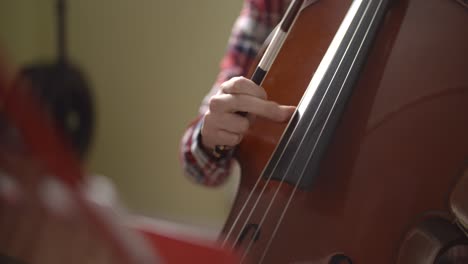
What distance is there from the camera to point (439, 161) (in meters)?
0.48

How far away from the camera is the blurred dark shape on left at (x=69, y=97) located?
1509 mm

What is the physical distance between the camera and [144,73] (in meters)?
1.52

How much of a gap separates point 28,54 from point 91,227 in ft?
5.20

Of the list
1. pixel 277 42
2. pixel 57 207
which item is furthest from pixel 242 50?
pixel 57 207

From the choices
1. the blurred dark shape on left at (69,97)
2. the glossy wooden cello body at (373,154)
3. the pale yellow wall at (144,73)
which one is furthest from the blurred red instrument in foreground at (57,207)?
the blurred dark shape on left at (69,97)

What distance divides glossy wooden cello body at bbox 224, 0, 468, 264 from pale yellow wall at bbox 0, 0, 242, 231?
828mm

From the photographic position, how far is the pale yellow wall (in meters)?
1.41

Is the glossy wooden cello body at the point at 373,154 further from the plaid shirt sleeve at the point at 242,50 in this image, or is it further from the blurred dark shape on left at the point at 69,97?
the blurred dark shape on left at the point at 69,97

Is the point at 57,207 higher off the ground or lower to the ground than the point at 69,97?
higher

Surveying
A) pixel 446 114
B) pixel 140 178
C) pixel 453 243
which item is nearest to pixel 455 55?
pixel 446 114

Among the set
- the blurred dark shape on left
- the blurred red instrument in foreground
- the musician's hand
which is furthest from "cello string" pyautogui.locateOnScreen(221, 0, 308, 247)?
the blurred dark shape on left

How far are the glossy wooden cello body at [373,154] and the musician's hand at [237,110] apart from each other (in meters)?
0.02

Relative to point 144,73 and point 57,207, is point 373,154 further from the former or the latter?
point 144,73

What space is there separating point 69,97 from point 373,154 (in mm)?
1222
